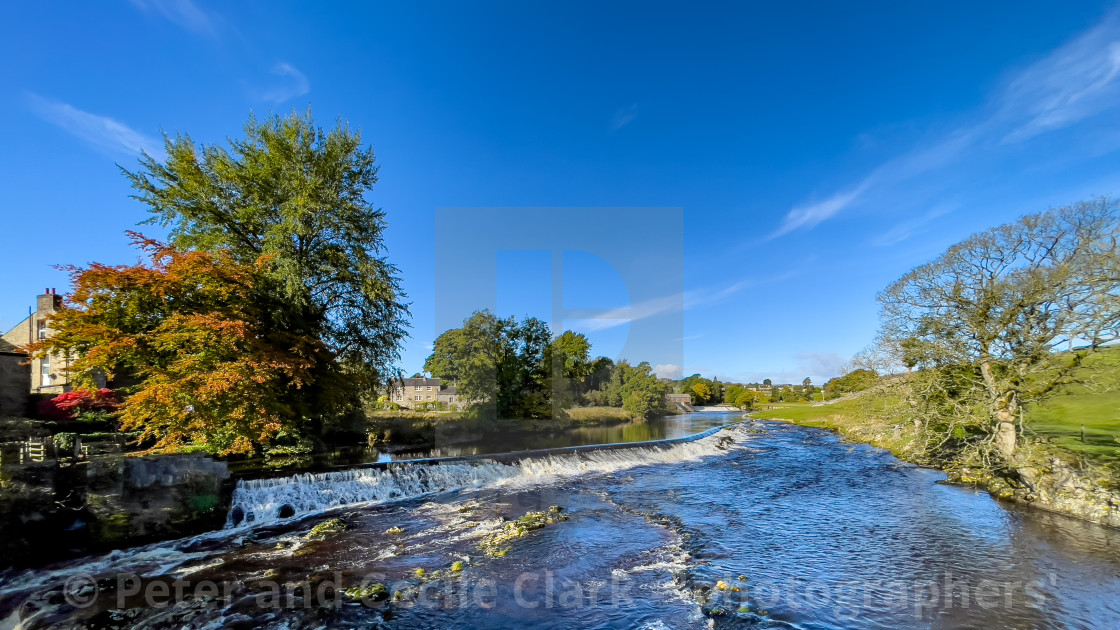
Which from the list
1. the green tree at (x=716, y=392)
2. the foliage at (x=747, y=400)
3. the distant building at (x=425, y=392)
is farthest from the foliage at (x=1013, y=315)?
the green tree at (x=716, y=392)

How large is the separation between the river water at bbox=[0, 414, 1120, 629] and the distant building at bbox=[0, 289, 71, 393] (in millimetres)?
21882

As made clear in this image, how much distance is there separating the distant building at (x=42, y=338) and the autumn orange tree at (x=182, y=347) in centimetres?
1398

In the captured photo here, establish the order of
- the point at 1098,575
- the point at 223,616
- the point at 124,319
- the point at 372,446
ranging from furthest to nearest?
the point at 372,446
the point at 124,319
the point at 1098,575
the point at 223,616

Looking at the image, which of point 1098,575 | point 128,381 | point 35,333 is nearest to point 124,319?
point 128,381

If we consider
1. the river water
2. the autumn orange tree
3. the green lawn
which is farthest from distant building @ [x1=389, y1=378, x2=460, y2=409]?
the green lawn

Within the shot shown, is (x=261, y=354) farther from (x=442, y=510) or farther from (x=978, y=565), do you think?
(x=978, y=565)

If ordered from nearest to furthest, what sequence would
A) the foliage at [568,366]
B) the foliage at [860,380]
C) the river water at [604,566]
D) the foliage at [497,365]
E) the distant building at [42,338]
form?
the river water at [604,566]
the foliage at [860,380]
the distant building at [42,338]
the foliage at [497,365]
the foliage at [568,366]

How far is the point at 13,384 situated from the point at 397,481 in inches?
690

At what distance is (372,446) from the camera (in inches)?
945

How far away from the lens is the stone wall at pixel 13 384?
17312mm

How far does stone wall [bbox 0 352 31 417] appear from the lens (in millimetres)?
17312

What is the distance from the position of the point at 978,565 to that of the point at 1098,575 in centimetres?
175

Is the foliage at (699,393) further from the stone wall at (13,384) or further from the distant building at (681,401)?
the stone wall at (13,384)

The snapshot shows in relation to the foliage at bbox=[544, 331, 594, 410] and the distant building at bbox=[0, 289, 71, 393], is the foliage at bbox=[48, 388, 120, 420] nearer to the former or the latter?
the distant building at bbox=[0, 289, 71, 393]
